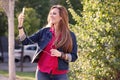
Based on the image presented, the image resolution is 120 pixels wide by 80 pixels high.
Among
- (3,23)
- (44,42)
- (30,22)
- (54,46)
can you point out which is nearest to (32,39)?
(44,42)

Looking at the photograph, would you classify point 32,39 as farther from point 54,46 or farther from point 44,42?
point 54,46

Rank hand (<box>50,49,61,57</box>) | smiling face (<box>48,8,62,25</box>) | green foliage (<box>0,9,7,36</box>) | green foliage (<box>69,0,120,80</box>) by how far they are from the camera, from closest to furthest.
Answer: hand (<box>50,49,61,57</box>) < smiling face (<box>48,8,62,25</box>) < green foliage (<box>69,0,120,80</box>) < green foliage (<box>0,9,7,36</box>)

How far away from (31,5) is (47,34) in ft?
86.7

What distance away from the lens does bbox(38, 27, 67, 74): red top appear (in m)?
4.67

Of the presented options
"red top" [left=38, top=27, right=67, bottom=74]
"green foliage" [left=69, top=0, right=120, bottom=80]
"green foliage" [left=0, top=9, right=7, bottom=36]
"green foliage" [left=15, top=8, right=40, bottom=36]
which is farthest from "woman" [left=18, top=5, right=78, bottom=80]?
"green foliage" [left=0, top=9, right=7, bottom=36]

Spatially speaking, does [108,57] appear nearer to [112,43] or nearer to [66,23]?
[112,43]

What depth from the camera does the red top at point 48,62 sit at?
4.67 meters

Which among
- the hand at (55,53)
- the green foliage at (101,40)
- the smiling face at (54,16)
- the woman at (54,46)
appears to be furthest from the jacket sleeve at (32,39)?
the green foliage at (101,40)

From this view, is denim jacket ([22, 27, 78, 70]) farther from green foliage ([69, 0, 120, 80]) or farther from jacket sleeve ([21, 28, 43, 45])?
green foliage ([69, 0, 120, 80])

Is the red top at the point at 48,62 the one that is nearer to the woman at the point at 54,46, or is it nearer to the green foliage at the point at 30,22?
the woman at the point at 54,46

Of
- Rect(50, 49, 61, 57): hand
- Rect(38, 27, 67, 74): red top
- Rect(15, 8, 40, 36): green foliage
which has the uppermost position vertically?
Rect(50, 49, 61, 57): hand

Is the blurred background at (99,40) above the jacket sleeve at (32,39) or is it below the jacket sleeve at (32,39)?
below

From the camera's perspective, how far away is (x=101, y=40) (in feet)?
26.4

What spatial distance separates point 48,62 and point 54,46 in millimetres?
197
